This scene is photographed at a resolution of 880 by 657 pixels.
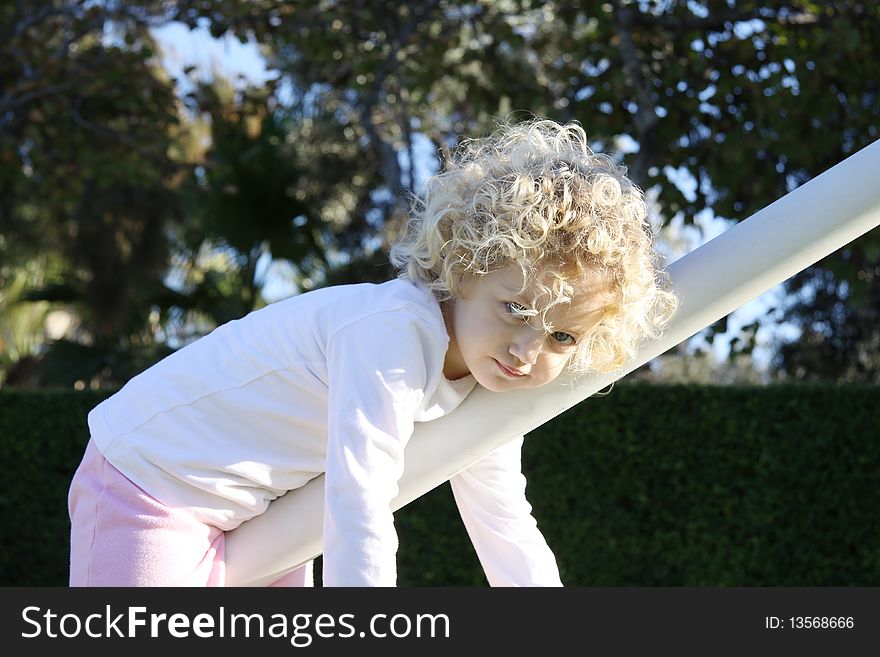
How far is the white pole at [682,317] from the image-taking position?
152cm

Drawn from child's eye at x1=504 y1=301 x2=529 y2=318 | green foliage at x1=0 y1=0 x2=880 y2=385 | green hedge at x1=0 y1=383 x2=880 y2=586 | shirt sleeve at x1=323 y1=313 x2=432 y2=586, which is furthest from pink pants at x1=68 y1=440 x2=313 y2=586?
green foliage at x1=0 y1=0 x2=880 y2=385

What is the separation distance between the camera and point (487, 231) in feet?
5.46

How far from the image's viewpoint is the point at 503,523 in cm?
201

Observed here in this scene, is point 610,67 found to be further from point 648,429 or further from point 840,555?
point 840,555

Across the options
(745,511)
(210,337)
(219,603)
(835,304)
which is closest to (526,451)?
(745,511)

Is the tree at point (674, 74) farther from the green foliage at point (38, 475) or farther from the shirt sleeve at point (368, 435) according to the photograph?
the shirt sleeve at point (368, 435)

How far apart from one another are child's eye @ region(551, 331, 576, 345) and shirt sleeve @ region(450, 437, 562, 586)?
39cm

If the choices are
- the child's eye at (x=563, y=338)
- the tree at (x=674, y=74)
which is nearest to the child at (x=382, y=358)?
the child's eye at (x=563, y=338)

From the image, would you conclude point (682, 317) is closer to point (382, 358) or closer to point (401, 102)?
point (382, 358)

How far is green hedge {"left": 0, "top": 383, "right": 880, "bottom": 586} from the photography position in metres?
5.34

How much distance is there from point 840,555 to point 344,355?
446 centimetres

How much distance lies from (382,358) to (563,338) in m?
0.29

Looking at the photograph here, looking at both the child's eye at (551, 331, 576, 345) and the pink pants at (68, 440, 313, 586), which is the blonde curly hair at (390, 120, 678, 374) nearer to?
the child's eye at (551, 331, 576, 345)

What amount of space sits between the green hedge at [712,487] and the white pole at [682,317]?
3719mm
